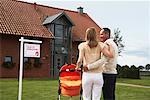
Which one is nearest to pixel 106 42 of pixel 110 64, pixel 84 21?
pixel 110 64

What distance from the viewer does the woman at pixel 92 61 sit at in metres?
5.72

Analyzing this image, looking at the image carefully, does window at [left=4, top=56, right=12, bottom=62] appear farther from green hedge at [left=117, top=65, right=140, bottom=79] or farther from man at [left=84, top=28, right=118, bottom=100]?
man at [left=84, top=28, right=118, bottom=100]

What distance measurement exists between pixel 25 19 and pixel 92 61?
2340 centimetres

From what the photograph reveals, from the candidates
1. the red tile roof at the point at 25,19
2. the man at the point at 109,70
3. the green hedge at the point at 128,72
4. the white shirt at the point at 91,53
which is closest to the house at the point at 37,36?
the red tile roof at the point at 25,19

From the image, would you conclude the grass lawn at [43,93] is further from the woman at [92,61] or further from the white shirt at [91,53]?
the white shirt at [91,53]

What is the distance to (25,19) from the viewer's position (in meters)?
28.5

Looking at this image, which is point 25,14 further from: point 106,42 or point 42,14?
point 106,42

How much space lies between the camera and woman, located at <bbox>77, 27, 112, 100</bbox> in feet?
18.8

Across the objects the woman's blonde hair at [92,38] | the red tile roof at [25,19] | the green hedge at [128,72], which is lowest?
the green hedge at [128,72]

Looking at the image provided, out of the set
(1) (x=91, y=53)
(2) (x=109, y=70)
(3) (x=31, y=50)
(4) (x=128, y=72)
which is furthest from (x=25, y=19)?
(1) (x=91, y=53)

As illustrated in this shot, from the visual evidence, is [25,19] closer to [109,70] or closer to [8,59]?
[8,59]

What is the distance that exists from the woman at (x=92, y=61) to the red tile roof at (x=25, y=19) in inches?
799

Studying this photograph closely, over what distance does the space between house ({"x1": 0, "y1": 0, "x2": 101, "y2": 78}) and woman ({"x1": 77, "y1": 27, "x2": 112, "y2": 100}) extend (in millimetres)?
20284

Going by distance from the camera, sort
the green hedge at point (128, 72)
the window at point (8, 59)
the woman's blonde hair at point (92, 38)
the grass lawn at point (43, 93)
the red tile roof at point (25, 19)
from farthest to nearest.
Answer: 1. the green hedge at point (128, 72)
2. the red tile roof at point (25, 19)
3. the window at point (8, 59)
4. the grass lawn at point (43, 93)
5. the woman's blonde hair at point (92, 38)
